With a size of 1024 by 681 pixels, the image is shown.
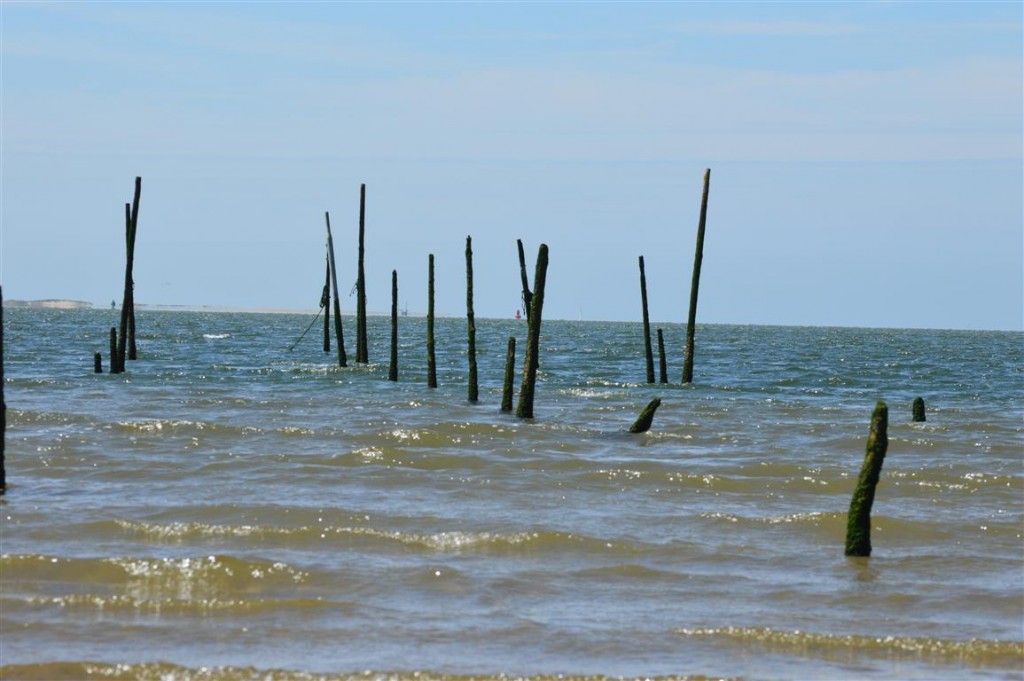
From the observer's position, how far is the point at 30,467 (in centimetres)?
1734

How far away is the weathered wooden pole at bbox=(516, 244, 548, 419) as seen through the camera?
2097 cm

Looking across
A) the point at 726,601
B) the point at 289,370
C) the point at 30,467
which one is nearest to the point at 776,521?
the point at 726,601

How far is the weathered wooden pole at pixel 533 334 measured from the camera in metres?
21.0

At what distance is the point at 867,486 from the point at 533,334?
395 inches

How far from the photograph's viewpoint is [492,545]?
1313cm

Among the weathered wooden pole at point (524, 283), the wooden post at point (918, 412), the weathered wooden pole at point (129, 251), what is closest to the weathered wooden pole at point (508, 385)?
the weathered wooden pole at point (524, 283)

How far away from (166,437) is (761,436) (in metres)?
9.39

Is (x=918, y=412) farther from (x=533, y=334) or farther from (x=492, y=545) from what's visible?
(x=492, y=545)

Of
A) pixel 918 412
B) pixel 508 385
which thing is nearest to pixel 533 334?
pixel 508 385

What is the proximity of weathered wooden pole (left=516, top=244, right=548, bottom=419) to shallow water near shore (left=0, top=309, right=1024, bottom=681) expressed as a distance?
1.26 feet

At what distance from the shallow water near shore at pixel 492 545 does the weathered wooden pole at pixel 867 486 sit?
8.1 inches

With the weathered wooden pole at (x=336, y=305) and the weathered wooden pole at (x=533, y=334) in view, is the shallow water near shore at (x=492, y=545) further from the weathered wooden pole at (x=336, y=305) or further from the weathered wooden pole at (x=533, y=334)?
the weathered wooden pole at (x=336, y=305)

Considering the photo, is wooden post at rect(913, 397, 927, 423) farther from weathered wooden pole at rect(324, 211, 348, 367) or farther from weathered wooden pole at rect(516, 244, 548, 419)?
weathered wooden pole at rect(324, 211, 348, 367)

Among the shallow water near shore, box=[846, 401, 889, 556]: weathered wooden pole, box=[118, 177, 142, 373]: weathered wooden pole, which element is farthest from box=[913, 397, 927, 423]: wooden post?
box=[118, 177, 142, 373]: weathered wooden pole
